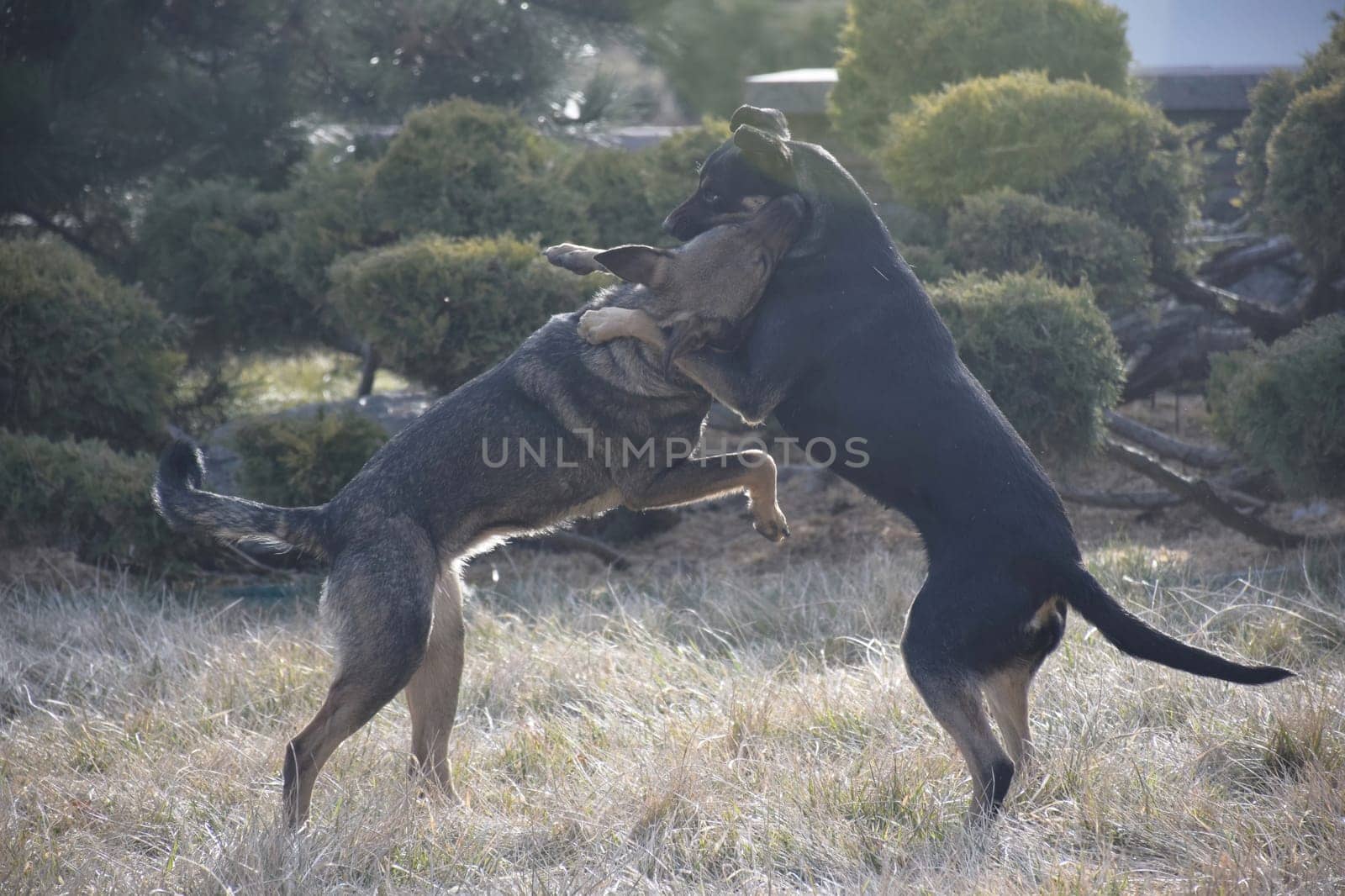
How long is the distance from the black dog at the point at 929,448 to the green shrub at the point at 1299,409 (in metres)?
2.37

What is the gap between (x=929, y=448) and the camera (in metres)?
3.59

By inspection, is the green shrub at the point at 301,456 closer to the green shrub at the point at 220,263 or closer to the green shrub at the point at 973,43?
the green shrub at the point at 220,263

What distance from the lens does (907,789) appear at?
375cm

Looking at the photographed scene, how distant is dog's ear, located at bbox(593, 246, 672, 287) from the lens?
394 cm

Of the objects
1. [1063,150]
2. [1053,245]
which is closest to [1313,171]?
[1053,245]

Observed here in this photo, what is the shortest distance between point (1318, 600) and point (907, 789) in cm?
250

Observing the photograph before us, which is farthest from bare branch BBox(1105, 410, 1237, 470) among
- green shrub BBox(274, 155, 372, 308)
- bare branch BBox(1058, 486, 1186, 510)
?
green shrub BBox(274, 155, 372, 308)

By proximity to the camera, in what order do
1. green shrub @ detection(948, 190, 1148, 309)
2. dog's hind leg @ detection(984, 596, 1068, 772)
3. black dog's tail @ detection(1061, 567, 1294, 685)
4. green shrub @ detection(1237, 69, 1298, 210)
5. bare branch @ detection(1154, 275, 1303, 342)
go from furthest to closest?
1. bare branch @ detection(1154, 275, 1303, 342)
2. green shrub @ detection(1237, 69, 1298, 210)
3. green shrub @ detection(948, 190, 1148, 309)
4. dog's hind leg @ detection(984, 596, 1068, 772)
5. black dog's tail @ detection(1061, 567, 1294, 685)

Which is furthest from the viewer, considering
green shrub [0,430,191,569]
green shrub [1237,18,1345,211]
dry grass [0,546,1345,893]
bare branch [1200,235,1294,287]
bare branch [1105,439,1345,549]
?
bare branch [1200,235,1294,287]

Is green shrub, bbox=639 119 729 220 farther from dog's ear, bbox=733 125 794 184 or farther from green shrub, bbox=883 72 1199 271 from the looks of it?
dog's ear, bbox=733 125 794 184

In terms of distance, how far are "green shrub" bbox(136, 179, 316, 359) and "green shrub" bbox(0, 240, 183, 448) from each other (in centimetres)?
114

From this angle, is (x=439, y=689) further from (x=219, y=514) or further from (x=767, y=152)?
(x=767, y=152)

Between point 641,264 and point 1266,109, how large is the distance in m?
5.14

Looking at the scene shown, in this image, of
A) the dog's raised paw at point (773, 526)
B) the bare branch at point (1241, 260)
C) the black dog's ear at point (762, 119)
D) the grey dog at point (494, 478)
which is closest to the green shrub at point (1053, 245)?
the bare branch at point (1241, 260)
